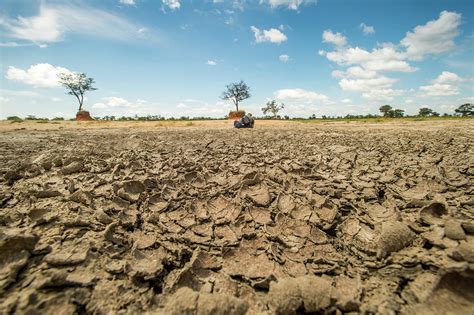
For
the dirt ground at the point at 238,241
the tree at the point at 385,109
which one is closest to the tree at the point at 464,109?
the tree at the point at 385,109

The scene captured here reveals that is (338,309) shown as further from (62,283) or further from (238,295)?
(62,283)

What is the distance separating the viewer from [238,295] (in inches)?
46.5

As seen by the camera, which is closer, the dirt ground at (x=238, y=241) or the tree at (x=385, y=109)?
the dirt ground at (x=238, y=241)

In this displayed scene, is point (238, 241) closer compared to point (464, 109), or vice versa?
point (238, 241)

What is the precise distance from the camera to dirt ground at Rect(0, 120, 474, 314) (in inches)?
42.7

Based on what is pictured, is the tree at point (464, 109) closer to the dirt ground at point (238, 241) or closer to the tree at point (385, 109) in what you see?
the tree at point (385, 109)

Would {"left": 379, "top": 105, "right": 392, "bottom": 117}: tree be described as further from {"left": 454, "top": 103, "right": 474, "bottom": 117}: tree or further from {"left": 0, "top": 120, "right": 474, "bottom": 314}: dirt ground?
{"left": 0, "top": 120, "right": 474, "bottom": 314}: dirt ground

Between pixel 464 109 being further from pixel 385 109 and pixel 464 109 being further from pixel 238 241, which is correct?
pixel 238 241

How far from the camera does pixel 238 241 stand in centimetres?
156

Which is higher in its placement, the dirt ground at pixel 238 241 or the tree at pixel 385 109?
the tree at pixel 385 109

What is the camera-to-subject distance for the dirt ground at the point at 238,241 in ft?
3.56

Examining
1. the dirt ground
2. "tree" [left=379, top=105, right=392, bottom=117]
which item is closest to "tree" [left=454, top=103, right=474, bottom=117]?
"tree" [left=379, top=105, right=392, bottom=117]

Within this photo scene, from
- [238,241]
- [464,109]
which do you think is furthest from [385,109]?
[238,241]

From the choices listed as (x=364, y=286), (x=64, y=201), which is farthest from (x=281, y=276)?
(x=64, y=201)
